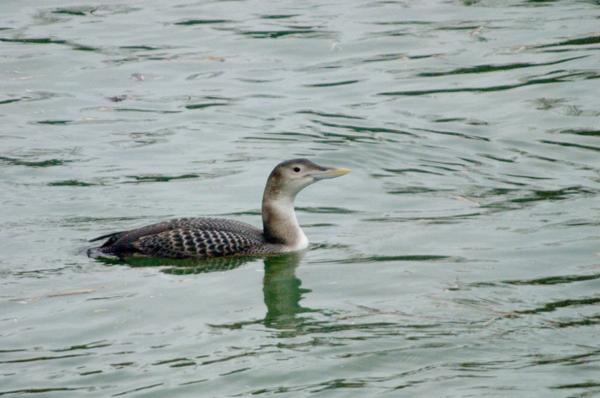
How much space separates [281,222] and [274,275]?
1.96ft

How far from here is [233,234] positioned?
12734 millimetres

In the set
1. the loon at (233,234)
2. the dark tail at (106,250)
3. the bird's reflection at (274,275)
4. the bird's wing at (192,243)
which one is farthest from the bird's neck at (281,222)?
the dark tail at (106,250)

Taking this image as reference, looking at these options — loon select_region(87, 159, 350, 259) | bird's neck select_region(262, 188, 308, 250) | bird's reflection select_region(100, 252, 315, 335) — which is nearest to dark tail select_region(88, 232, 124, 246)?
loon select_region(87, 159, 350, 259)

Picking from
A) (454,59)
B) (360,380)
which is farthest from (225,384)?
(454,59)

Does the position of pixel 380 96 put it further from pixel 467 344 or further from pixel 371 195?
pixel 467 344

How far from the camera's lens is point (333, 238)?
13188 mm

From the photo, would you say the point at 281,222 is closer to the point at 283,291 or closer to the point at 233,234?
the point at 233,234

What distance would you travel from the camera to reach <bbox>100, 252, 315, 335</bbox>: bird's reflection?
11.2 metres

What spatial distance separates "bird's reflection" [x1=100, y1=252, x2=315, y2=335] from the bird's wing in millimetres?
73

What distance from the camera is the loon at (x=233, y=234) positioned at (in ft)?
41.3

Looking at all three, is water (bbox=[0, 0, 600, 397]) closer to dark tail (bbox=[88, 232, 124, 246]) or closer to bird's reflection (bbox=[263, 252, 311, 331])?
bird's reflection (bbox=[263, 252, 311, 331])

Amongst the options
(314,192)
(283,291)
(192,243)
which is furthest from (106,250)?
(314,192)

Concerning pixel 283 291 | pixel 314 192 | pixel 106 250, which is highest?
pixel 314 192

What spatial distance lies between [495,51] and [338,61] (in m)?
1.99
